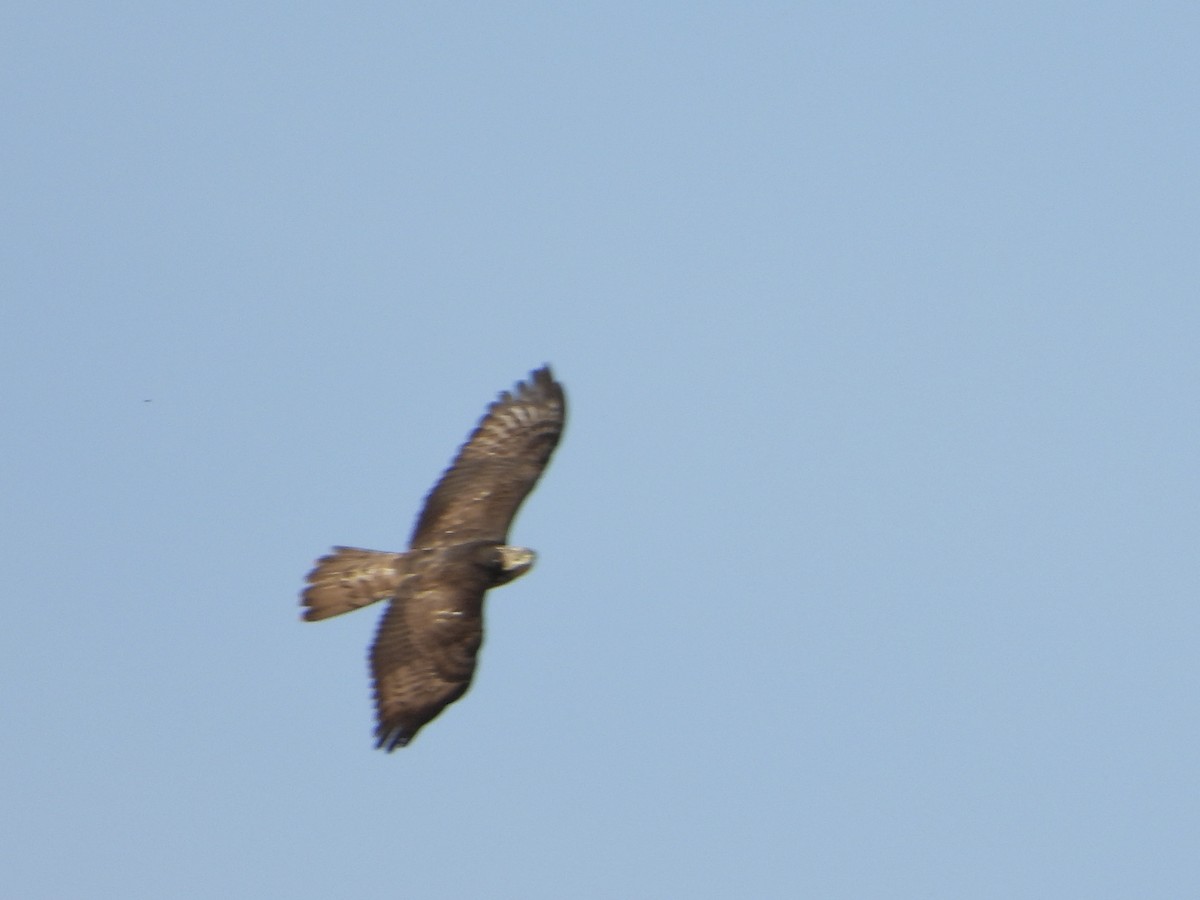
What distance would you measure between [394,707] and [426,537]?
3.49 metres

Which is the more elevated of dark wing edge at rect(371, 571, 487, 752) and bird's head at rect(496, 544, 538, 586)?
bird's head at rect(496, 544, 538, 586)

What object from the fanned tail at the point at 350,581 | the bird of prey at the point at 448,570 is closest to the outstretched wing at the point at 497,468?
the bird of prey at the point at 448,570

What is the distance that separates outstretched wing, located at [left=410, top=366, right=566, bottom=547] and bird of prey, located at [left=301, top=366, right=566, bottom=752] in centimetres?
1

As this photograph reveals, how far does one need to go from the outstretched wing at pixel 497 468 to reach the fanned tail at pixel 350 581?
1.03m

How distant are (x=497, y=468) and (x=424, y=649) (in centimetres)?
399

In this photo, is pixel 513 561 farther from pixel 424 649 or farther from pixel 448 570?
pixel 424 649

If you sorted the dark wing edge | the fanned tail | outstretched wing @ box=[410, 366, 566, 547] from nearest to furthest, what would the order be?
the dark wing edge, the fanned tail, outstretched wing @ box=[410, 366, 566, 547]

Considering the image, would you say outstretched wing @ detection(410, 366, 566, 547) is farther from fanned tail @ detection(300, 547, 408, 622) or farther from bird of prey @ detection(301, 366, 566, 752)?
fanned tail @ detection(300, 547, 408, 622)

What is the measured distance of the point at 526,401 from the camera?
119 ft

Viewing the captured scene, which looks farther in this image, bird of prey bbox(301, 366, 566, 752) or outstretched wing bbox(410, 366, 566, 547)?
outstretched wing bbox(410, 366, 566, 547)

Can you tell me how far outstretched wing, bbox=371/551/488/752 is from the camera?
3120cm

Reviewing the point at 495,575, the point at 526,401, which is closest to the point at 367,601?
the point at 495,575

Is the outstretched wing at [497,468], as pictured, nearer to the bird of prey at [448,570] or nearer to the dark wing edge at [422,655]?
the bird of prey at [448,570]

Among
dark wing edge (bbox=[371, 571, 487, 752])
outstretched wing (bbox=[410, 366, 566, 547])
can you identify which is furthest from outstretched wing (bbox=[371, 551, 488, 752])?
outstretched wing (bbox=[410, 366, 566, 547])
